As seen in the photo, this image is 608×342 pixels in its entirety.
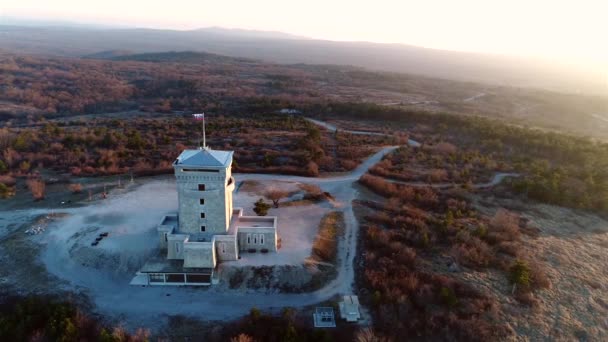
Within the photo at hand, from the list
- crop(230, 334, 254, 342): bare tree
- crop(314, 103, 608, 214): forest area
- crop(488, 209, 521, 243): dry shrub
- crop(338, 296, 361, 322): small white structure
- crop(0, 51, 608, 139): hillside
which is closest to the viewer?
crop(230, 334, 254, 342): bare tree

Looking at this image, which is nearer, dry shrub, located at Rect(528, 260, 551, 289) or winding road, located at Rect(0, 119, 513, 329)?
winding road, located at Rect(0, 119, 513, 329)

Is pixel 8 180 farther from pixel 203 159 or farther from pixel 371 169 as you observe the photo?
pixel 371 169

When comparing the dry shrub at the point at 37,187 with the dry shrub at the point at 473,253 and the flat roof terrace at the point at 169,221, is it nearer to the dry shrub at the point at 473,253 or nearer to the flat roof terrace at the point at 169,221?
the flat roof terrace at the point at 169,221

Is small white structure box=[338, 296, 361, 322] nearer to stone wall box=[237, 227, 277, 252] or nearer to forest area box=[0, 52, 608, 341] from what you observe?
forest area box=[0, 52, 608, 341]

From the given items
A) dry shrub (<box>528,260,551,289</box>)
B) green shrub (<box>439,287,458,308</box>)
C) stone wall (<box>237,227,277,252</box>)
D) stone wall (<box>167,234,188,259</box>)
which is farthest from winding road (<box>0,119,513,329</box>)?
dry shrub (<box>528,260,551,289</box>)

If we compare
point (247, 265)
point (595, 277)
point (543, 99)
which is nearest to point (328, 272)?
point (247, 265)

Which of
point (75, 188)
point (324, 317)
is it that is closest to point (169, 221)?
point (324, 317)
